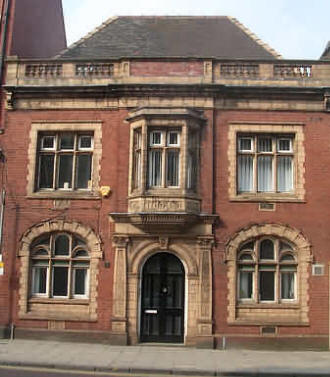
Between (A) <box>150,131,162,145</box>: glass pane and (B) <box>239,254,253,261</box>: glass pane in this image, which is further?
(A) <box>150,131,162,145</box>: glass pane

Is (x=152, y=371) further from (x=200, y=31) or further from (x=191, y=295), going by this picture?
(x=200, y=31)

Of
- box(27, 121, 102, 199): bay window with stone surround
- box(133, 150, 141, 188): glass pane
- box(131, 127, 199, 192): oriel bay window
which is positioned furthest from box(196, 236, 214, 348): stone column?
box(27, 121, 102, 199): bay window with stone surround

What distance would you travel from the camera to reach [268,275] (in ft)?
53.0

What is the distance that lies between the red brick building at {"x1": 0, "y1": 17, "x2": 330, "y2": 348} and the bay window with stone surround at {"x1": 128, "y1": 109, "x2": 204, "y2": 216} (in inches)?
1.7

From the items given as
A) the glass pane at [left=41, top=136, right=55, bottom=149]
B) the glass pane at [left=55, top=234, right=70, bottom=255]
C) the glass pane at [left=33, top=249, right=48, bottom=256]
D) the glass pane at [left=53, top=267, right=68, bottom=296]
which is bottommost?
the glass pane at [left=53, top=267, right=68, bottom=296]

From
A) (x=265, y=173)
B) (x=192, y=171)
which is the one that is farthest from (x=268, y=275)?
(x=192, y=171)

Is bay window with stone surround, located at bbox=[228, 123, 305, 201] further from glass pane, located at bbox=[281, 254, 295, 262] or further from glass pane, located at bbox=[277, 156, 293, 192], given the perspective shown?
glass pane, located at bbox=[281, 254, 295, 262]

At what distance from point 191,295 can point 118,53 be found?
8.96 meters

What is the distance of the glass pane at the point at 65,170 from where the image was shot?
55.4ft

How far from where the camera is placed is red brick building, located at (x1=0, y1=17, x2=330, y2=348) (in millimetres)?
15695

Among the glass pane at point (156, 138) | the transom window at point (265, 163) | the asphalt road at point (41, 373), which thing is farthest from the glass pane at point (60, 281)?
the transom window at point (265, 163)

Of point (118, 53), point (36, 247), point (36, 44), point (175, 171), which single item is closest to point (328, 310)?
point (175, 171)

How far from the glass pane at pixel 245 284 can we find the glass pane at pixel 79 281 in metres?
4.89

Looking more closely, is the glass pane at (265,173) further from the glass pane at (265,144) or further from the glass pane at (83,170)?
the glass pane at (83,170)
